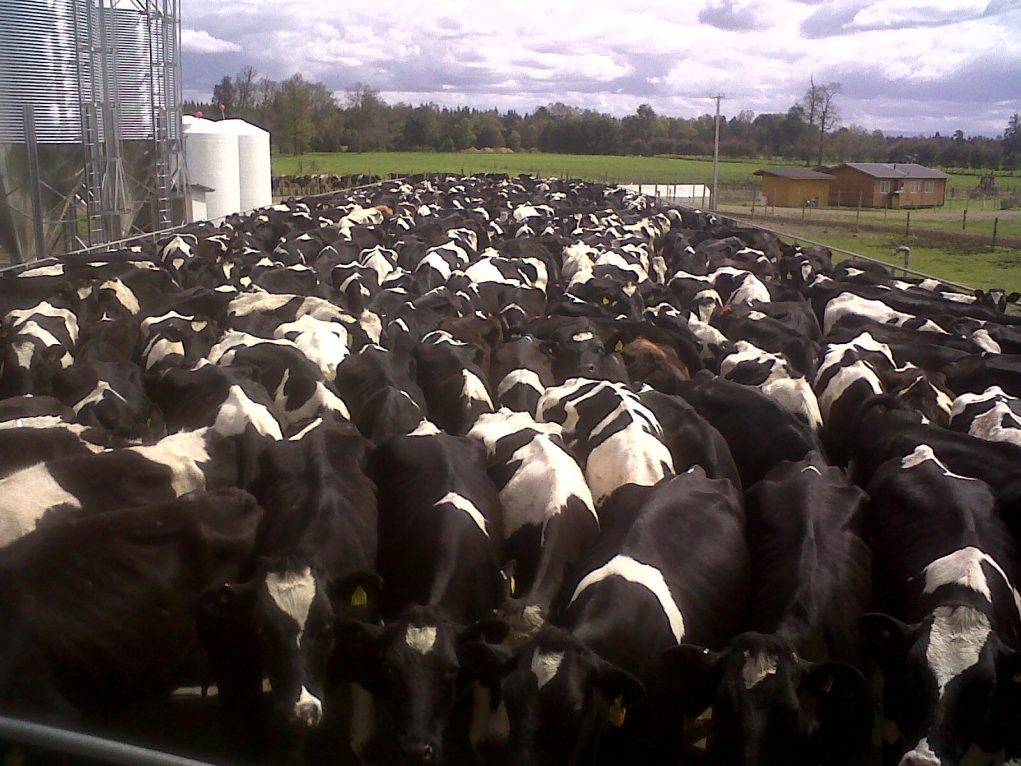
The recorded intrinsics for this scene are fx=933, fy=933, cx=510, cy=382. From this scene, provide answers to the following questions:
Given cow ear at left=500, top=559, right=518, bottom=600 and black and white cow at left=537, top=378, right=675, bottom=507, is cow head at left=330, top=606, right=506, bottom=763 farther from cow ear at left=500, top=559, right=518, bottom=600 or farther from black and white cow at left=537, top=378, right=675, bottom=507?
black and white cow at left=537, top=378, right=675, bottom=507

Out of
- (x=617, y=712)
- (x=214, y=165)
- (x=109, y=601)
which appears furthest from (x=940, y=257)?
(x=109, y=601)

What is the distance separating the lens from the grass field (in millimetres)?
26578

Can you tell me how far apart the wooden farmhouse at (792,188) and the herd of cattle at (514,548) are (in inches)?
1770

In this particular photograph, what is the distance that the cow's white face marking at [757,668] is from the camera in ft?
12.7

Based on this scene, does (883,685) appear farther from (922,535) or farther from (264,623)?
(264,623)

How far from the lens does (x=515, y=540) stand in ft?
18.7

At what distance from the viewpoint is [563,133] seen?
102 meters

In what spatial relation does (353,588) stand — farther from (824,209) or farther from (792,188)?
(792,188)

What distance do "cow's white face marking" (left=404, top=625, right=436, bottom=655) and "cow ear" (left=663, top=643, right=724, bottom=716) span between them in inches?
40.6

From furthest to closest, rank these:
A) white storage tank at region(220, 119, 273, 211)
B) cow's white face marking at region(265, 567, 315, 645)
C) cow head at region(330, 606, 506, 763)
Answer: white storage tank at region(220, 119, 273, 211)
cow's white face marking at region(265, 567, 315, 645)
cow head at region(330, 606, 506, 763)

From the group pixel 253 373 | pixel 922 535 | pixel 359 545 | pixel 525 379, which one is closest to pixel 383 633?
pixel 359 545

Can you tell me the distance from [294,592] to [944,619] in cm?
296

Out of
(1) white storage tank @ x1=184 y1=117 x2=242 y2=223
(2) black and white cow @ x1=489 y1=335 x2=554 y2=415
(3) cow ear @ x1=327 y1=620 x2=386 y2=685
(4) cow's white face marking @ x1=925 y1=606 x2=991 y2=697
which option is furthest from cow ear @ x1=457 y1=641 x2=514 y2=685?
(1) white storage tank @ x1=184 y1=117 x2=242 y2=223

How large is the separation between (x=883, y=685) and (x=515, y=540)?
217 cm
